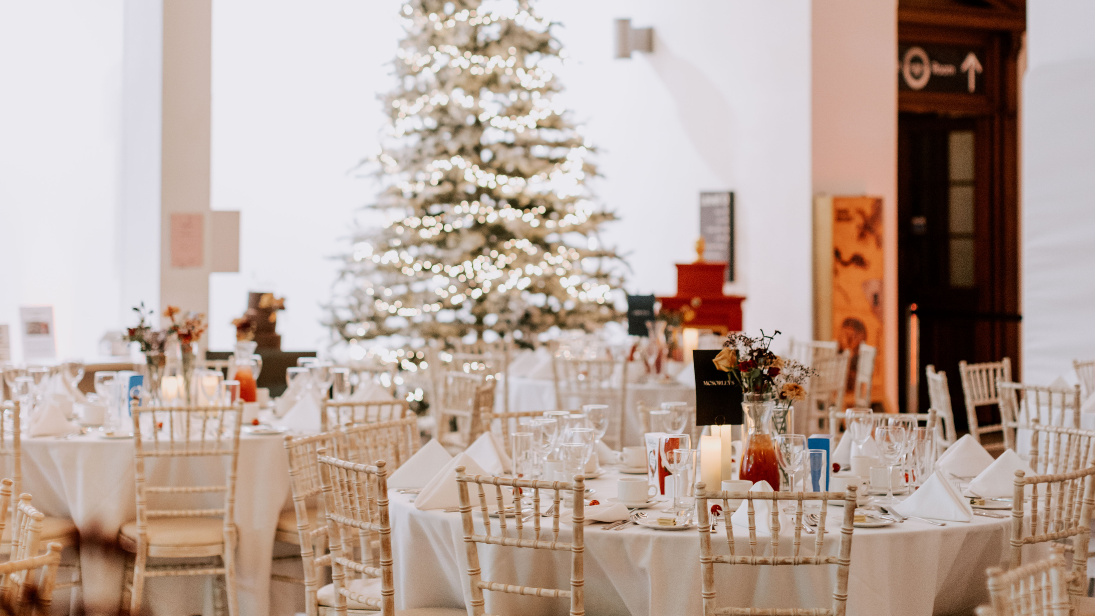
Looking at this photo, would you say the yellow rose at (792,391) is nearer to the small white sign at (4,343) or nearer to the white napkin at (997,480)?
the white napkin at (997,480)

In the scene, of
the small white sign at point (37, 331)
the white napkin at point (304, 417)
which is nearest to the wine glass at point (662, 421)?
the white napkin at point (304, 417)

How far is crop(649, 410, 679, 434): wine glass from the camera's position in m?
3.38

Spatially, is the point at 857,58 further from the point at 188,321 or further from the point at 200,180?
the point at 188,321

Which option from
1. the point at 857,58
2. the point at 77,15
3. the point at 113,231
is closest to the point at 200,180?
the point at 113,231

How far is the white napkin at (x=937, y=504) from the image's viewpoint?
2729 millimetres

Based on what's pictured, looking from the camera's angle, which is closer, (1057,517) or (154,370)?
(1057,517)

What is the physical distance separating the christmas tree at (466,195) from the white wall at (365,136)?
72 centimetres

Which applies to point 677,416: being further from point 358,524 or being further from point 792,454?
point 358,524

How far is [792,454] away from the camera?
2816 mm

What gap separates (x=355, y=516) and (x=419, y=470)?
348 mm

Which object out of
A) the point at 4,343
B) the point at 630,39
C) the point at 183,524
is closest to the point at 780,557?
the point at 183,524

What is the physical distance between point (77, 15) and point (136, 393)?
12.8 ft

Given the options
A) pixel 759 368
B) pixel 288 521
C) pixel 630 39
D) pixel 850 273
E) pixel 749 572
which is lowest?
pixel 288 521

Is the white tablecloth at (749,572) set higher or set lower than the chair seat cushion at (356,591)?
higher
